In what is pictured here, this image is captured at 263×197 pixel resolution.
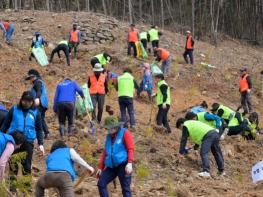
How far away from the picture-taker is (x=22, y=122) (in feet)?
27.0

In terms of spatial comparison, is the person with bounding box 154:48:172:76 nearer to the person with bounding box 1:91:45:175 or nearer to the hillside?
the hillside

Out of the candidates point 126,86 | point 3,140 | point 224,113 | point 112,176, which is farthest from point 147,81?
point 3,140

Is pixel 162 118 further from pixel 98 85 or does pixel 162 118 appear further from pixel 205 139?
pixel 205 139

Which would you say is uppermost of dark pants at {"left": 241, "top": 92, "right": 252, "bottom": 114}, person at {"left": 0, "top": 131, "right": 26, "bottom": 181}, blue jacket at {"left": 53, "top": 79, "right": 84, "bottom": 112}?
person at {"left": 0, "top": 131, "right": 26, "bottom": 181}

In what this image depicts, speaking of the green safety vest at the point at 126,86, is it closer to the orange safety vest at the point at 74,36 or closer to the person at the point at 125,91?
the person at the point at 125,91

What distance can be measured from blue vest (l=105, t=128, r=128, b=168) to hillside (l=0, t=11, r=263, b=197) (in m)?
1.42

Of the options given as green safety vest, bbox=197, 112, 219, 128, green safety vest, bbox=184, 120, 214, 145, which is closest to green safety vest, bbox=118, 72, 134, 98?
green safety vest, bbox=197, 112, 219, 128

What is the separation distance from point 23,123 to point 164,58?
1233cm

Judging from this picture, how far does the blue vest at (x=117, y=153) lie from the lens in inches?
309

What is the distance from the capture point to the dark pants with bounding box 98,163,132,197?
7855 mm

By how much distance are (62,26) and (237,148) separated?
14997 mm

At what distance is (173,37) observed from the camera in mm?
30234

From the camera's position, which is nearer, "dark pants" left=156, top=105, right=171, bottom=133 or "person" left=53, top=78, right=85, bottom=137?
"person" left=53, top=78, right=85, bottom=137

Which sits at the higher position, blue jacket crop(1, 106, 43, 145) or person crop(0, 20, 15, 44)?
blue jacket crop(1, 106, 43, 145)
